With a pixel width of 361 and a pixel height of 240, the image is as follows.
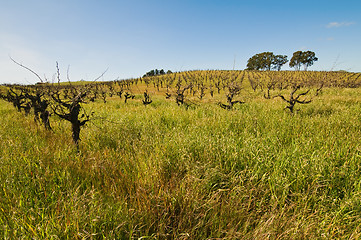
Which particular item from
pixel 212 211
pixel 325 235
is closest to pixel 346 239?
pixel 325 235

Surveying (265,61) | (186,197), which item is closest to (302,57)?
(265,61)

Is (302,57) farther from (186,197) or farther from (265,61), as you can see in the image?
(186,197)

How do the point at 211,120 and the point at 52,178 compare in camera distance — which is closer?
the point at 52,178

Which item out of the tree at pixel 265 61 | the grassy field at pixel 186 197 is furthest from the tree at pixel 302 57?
the grassy field at pixel 186 197

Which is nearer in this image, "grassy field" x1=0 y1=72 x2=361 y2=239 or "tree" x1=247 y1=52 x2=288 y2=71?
"grassy field" x1=0 y1=72 x2=361 y2=239

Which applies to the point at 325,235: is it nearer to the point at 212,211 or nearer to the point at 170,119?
the point at 212,211

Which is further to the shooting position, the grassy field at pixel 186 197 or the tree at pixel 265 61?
the tree at pixel 265 61

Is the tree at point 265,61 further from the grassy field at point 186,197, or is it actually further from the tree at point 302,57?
the grassy field at point 186,197

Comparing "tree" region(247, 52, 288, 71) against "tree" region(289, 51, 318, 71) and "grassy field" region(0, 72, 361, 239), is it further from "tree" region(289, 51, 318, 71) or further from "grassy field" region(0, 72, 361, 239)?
"grassy field" region(0, 72, 361, 239)

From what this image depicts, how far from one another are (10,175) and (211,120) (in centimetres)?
431

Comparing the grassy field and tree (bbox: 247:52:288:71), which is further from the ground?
tree (bbox: 247:52:288:71)

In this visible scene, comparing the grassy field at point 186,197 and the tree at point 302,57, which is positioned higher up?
the tree at point 302,57

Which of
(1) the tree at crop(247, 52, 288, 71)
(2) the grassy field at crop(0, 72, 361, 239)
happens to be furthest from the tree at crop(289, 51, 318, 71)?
(2) the grassy field at crop(0, 72, 361, 239)

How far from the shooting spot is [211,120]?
4836 mm
